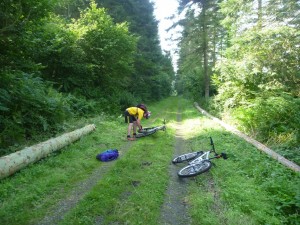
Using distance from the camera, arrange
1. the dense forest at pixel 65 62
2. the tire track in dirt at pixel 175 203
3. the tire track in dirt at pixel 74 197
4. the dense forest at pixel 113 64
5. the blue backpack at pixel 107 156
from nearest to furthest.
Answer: the tire track in dirt at pixel 74 197 → the tire track in dirt at pixel 175 203 → the blue backpack at pixel 107 156 → the dense forest at pixel 65 62 → the dense forest at pixel 113 64

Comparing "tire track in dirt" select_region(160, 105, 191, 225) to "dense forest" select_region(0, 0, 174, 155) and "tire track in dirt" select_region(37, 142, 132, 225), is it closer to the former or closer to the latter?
"tire track in dirt" select_region(37, 142, 132, 225)

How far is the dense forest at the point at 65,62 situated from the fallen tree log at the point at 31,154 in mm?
837

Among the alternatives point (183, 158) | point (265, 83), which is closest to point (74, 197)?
point (183, 158)

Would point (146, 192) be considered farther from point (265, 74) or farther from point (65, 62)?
point (65, 62)

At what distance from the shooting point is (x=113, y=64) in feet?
63.5

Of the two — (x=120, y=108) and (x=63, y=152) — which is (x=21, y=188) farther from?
(x=120, y=108)

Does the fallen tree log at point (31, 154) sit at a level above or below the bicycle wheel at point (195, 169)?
above

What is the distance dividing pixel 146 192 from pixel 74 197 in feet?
5.33

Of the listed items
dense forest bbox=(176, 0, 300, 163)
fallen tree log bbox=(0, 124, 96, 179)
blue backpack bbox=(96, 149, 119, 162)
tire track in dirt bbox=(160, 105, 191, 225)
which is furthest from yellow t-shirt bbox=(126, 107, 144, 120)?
dense forest bbox=(176, 0, 300, 163)

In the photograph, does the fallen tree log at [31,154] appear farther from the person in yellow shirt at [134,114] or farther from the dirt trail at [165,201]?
the person in yellow shirt at [134,114]

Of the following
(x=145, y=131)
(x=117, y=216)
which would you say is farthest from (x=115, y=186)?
(x=145, y=131)

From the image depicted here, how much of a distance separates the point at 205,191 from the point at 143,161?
2.67 metres

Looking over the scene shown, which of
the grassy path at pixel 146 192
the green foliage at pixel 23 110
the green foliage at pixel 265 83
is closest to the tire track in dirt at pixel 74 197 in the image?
the grassy path at pixel 146 192

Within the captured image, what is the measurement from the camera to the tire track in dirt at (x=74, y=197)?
4.98 m
